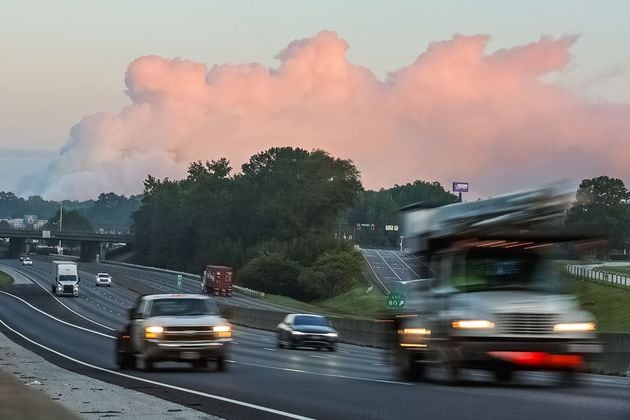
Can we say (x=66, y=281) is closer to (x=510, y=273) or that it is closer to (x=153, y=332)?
(x=153, y=332)

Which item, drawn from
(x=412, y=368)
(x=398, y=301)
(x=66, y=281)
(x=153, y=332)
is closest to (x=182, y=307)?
(x=153, y=332)

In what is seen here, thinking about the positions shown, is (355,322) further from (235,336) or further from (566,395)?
(566,395)

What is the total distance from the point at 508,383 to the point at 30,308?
243ft

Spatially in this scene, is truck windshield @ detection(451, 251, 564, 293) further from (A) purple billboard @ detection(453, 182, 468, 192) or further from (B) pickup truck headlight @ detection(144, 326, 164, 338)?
(A) purple billboard @ detection(453, 182, 468, 192)

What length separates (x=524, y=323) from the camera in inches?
763

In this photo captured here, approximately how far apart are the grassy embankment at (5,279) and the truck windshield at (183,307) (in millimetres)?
102374

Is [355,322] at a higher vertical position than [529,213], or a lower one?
lower

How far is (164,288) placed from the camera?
135375 millimetres

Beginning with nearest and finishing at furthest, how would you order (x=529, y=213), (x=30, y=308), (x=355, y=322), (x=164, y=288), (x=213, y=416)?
(x=213, y=416), (x=529, y=213), (x=355, y=322), (x=30, y=308), (x=164, y=288)

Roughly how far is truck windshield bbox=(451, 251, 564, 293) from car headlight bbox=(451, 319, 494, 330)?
1.83 ft

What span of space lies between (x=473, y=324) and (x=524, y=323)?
2.51ft

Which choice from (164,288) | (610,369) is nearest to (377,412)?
(610,369)

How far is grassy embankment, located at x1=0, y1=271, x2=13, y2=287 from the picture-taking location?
429 ft

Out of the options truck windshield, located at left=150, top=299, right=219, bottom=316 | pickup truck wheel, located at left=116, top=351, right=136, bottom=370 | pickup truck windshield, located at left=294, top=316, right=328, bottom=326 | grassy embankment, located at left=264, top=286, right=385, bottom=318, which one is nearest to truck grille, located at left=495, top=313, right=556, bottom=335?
truck windshield, located at left=150, top=299, right=219, bottom=316
